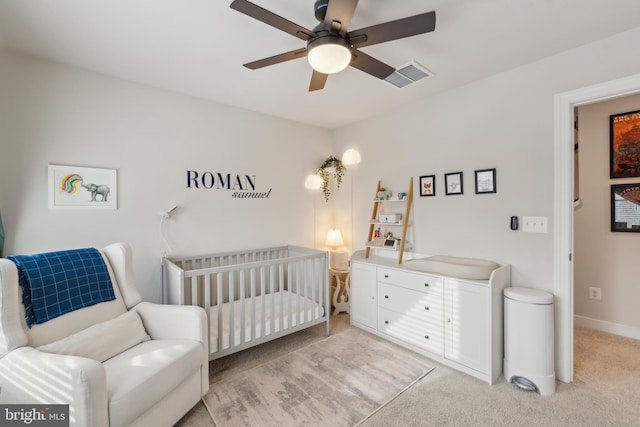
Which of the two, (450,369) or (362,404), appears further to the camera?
(450,369)

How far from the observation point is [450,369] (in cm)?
237

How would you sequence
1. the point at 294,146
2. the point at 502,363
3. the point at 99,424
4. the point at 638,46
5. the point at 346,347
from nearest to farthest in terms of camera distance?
the point at 99,424 < the point at 638,46 < the point at 502,363 < the point at 346,347 < the point at 294,146

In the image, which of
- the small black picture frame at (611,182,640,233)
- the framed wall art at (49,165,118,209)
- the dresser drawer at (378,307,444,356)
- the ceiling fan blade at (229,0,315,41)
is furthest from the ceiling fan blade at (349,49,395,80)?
the small black picture frame at (611,182,640,233)

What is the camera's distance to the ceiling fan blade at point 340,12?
1232 mm

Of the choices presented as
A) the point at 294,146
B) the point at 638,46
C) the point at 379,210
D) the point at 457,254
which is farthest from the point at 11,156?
the point at 638,46

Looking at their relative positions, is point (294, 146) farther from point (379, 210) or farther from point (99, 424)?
point (99, 424)

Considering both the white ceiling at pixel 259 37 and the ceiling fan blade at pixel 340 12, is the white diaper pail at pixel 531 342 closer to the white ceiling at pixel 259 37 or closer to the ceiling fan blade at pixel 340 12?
the white ceiling at pixel 259 37

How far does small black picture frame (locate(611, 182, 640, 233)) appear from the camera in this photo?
9.13ft

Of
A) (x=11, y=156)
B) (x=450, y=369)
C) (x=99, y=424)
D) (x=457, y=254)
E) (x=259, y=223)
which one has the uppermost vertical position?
(x=11, y=156)

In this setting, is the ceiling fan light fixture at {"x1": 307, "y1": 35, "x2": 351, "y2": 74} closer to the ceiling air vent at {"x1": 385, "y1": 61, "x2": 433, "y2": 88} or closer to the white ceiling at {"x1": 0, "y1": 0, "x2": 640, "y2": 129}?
the white ceiling at {"x1": 0, "y1": 0, "x2": 640, "y2": 129}

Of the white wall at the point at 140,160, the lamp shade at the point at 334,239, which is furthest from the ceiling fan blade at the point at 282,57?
the lamp shade at the point at 334,239

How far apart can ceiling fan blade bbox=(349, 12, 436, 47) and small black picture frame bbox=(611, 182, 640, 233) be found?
2.99 m

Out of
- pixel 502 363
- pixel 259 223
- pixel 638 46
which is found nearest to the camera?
pixel 638 46

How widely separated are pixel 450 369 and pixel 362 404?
3.01 feet
